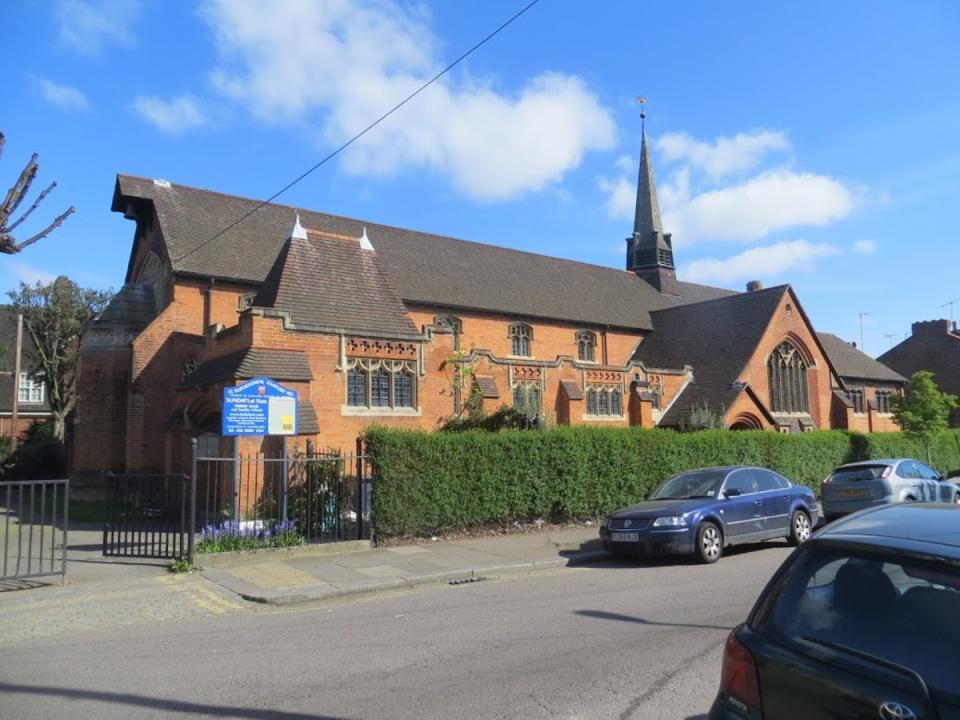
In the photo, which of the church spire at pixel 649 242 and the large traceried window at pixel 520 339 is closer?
the large traceried window at pixel 520 339

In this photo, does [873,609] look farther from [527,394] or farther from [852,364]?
[852,364]

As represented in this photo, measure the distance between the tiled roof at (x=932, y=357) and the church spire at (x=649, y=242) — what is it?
72.1 feet

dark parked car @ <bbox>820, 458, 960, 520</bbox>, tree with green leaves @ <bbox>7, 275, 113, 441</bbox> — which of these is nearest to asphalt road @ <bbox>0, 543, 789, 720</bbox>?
dark parked car @ <bbox>820, 458, 960, 520</bbox>

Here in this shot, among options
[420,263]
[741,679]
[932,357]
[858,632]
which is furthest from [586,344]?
[932,357]

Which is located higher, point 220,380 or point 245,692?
point 220,380

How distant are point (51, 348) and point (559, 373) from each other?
30158mm

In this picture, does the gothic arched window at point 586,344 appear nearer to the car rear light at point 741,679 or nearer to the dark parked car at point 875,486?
the dark parked car at point 875,486

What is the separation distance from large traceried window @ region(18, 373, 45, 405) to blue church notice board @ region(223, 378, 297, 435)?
3782 cm

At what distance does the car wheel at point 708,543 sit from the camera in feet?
38.5

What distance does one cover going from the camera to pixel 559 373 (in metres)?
27.0

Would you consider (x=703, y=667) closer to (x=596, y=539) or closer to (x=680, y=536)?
(x=680, y=536)

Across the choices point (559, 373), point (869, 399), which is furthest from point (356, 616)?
point (869, 399)

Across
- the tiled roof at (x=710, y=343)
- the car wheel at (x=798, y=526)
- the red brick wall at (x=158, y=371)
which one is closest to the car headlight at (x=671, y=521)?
the car wheel at (x=798, y=526)

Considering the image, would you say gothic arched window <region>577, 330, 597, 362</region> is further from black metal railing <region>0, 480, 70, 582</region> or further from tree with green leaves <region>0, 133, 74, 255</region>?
tree with green leaves <region>0, 133, 74, 255</region>
